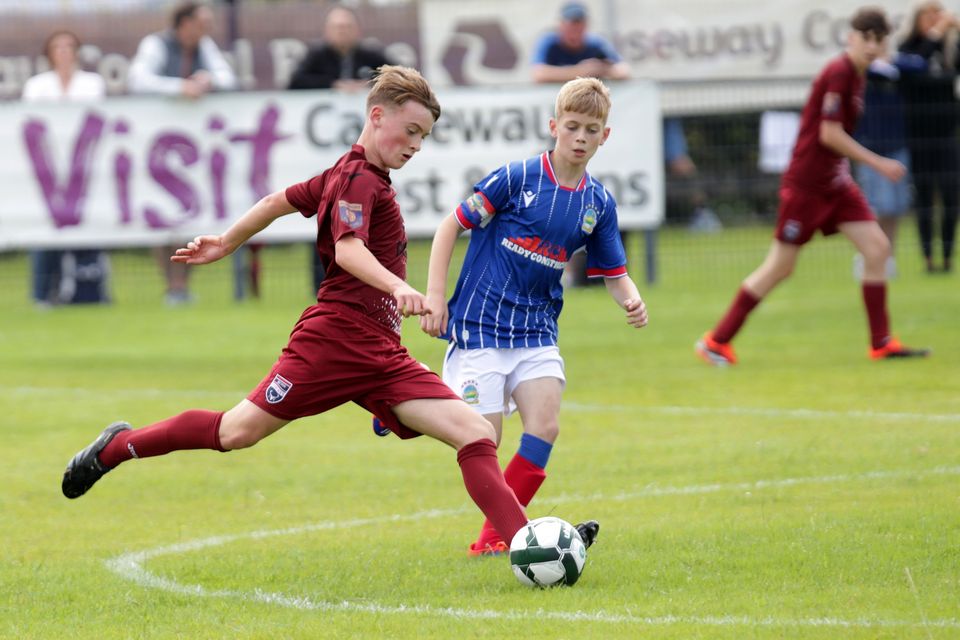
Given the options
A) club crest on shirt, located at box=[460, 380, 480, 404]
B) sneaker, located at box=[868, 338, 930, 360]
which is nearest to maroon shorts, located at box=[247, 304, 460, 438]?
club crest on shirt, located at box=[460, 380, 480, 404]

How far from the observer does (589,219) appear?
235 inches

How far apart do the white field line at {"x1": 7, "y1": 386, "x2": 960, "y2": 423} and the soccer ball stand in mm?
3649

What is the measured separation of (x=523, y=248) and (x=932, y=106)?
417 inches

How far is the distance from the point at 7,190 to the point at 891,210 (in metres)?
8.39

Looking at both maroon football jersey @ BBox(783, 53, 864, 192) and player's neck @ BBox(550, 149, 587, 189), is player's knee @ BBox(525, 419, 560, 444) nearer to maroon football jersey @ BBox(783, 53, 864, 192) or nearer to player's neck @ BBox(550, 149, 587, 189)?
player's neck @ BBox(550, 149, 587, 189)

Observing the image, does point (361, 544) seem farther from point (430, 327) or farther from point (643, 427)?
point (643, 427)

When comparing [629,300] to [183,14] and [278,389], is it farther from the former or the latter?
[183,14]

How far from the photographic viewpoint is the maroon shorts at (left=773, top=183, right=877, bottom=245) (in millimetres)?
10141

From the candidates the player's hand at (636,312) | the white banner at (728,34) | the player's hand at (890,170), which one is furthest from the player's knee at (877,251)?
the white banner at (728,34)

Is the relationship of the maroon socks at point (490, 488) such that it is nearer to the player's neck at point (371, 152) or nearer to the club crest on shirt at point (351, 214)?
the club crest on shirt at point (351, 214)

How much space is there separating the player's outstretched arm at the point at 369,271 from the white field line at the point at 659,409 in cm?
396

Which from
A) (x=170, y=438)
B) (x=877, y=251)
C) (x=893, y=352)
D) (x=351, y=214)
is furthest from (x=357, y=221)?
(x=893, y=352)

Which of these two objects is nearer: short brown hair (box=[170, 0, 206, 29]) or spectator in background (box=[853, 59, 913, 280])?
short brown hair (box=[170, 0, 206, 29])

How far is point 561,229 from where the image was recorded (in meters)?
5.91
